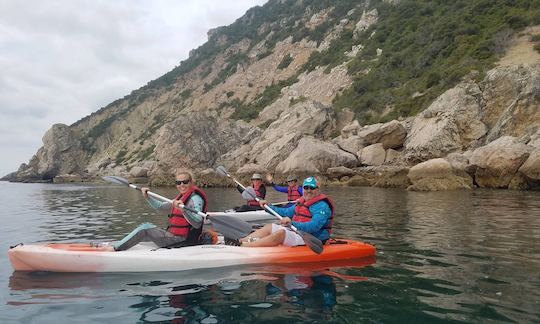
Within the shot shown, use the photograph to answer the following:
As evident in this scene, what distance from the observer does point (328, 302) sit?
540cm

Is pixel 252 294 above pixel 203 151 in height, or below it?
below

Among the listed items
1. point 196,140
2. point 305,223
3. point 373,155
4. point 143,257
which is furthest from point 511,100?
point 196,140

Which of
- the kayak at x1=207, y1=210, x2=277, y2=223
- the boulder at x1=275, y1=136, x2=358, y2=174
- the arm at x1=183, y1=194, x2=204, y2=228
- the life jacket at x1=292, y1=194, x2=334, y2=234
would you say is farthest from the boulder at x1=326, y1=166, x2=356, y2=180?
the arm at x1=183, y1=194, x2=204, y2=228

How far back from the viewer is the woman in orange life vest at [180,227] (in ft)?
24.0

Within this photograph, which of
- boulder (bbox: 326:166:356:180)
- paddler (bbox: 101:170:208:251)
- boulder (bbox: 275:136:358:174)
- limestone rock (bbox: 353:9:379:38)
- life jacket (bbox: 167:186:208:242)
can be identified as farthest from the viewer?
limestone rock (bbox: 353:9:379:38)

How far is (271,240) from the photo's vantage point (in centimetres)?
789

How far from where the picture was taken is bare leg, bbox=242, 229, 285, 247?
7.86 meters

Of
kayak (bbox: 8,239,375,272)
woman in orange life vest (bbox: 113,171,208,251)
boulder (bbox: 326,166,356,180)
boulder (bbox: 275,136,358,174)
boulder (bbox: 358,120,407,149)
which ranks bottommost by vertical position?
kayak (bbox: 8,239,375,272)

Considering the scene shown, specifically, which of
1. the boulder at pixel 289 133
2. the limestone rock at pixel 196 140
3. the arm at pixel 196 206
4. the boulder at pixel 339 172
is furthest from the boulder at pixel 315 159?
the arm at pixel 196 206

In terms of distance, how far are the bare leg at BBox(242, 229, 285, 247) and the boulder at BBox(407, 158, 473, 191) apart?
52.6 ft

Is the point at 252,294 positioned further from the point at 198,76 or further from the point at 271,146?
the point at 198,76

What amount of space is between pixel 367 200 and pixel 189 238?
39.5 ft

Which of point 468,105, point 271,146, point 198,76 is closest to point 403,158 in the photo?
point 468,105

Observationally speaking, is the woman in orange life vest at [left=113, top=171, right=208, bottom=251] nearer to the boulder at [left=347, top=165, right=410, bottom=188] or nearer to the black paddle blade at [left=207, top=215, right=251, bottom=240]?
the black paddle blade at [left=207, top=215, right=251, bottom=240]
